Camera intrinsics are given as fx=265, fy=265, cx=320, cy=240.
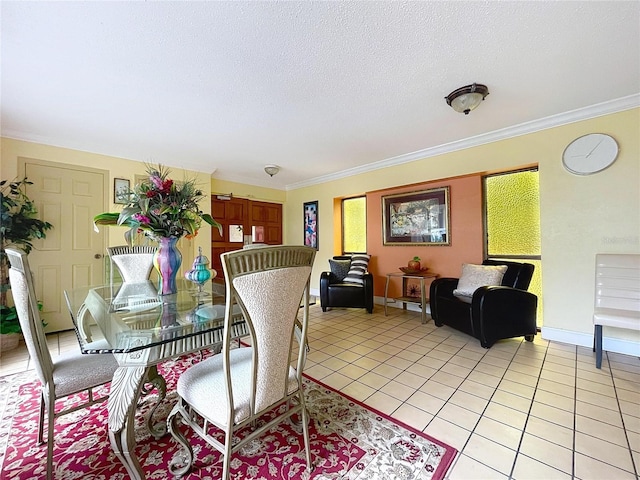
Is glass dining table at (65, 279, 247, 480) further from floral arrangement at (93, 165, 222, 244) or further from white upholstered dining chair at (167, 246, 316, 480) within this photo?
floral arrangement at (93, 165, 222, 244)

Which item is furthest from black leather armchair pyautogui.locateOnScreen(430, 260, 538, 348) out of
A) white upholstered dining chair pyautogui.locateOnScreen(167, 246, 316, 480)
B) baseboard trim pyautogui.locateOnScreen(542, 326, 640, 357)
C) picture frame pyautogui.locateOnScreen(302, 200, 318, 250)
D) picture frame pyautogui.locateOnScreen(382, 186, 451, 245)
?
picture frame pyautogui.locateOnScreen(302, 200, 318, 250)

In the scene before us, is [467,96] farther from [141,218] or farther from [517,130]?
[141,218]

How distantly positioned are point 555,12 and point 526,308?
8.17ft

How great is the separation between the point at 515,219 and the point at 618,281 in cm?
115

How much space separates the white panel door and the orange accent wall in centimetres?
418

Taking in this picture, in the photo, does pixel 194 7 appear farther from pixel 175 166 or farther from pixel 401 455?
pixel 175 166

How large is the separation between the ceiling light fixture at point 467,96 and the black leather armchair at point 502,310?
Result: 69.2 inches

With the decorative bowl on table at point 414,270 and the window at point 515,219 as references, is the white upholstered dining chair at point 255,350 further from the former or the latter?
the window at point 515,219

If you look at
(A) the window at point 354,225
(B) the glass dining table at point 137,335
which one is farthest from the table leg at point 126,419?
(A) the window at point 354,225

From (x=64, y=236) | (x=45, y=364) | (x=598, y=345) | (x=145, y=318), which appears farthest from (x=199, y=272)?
(x=598, y=345)

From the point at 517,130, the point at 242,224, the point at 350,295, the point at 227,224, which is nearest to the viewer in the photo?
the point at 517,130

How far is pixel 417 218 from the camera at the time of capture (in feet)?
13.6

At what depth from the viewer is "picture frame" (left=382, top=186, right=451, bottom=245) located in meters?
3.86

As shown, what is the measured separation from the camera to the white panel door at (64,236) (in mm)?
3170
